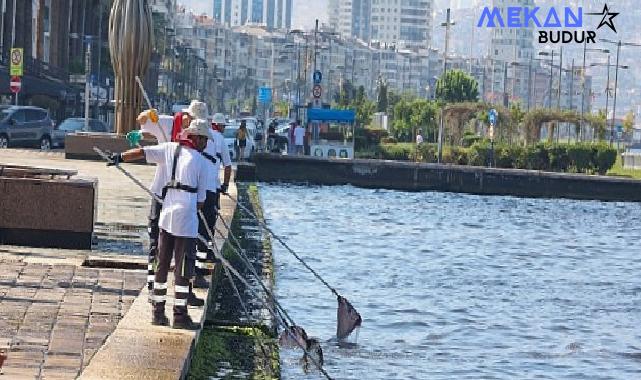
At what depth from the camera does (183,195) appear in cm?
1275

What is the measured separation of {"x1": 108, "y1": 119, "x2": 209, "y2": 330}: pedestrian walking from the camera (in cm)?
1270

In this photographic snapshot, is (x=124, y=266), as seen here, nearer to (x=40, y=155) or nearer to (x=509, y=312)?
(x=509, y=312)

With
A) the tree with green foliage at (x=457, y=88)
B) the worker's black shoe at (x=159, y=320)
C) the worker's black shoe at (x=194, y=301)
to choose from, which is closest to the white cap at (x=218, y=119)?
the worker's black shoe at (x=194, y=301)

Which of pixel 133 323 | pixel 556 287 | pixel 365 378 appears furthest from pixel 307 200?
pixel 133 323

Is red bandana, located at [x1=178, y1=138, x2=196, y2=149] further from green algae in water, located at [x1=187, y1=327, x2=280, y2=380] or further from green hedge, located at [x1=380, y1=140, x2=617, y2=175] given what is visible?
green hedge, located at [x1=380, y1=140, x2=617, y2=175]

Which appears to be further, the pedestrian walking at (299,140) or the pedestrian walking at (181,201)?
the pedestrian walking at (299,140)

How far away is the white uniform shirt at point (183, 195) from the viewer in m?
12.7

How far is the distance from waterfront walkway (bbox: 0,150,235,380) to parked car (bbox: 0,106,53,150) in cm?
3081

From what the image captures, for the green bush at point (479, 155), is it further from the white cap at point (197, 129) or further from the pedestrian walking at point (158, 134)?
the white cap at point (197, 129)

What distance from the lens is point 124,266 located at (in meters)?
17.4

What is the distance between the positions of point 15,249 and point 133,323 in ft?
20.2

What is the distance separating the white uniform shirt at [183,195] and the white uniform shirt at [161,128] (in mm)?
1942

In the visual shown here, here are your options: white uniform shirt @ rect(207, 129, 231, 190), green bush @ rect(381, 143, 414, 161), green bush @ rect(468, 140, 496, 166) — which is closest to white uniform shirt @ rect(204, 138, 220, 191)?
white uniform shirt @ rect(207, 129, 231, 190)

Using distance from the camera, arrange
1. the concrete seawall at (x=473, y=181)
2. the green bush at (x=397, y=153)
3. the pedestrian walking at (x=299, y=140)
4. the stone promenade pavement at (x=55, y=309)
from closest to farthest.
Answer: the stone promenade pavement at (x=55, y=309) < the concrete seawall at (x=473, y=181) < the pedestrian walking at (x=299, y=140) < the green bush at (x=397, y=153)
